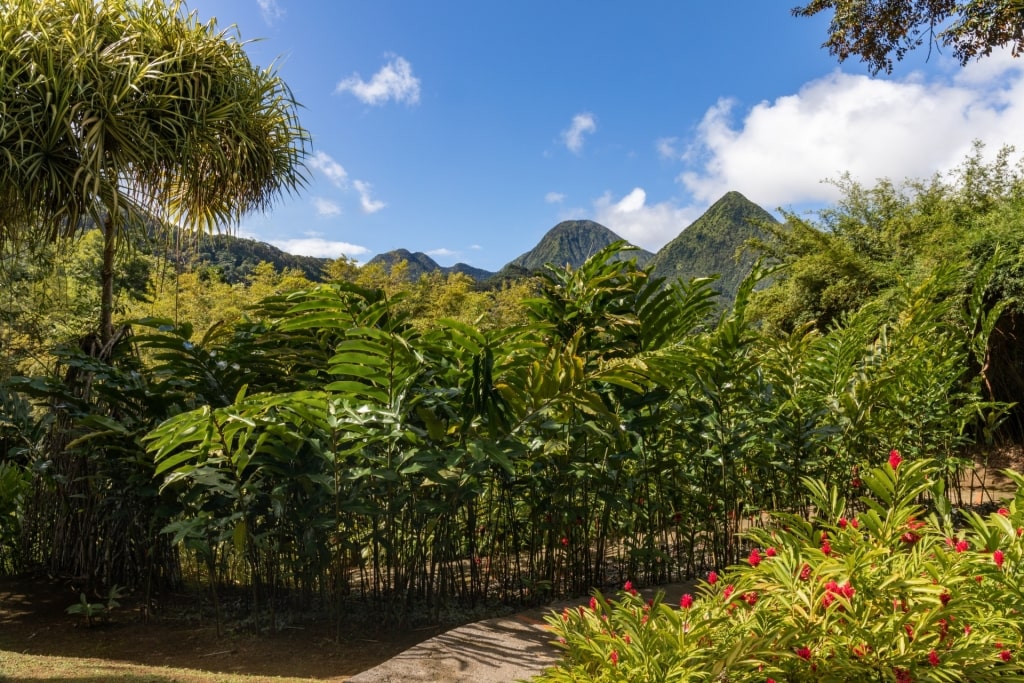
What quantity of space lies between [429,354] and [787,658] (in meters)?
1.48

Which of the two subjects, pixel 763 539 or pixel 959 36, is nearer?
pixel 763 539

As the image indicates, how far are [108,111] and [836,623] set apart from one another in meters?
3.59

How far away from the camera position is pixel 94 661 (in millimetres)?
2008

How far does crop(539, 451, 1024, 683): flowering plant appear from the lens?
1.03m

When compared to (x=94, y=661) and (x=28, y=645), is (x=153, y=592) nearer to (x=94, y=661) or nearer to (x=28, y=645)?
(x=28, y=645)

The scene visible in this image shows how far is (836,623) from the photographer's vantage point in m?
1.11

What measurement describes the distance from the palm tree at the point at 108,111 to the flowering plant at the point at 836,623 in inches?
113

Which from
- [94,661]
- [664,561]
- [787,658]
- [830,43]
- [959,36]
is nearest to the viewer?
[787,658]

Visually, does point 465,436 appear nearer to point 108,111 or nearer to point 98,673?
point 98,673

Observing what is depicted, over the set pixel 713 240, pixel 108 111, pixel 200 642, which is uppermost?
A: pixel 713 240

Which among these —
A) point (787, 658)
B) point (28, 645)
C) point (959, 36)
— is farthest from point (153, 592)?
point (959, 36)

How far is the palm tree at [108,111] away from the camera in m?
3.13

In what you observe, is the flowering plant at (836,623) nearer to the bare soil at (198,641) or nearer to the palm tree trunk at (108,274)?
the bare soil at (198,641)

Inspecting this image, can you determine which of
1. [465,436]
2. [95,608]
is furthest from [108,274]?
[465,436]
